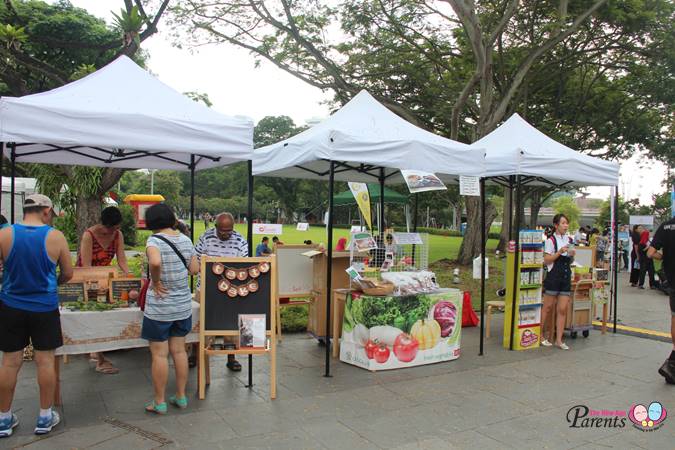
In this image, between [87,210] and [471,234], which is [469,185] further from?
[471,234]

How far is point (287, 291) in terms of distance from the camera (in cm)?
694

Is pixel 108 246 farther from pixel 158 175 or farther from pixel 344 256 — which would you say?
pixel 158 175

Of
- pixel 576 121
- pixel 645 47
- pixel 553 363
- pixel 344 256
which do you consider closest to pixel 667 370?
pixel 553 363

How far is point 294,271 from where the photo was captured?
705 cm

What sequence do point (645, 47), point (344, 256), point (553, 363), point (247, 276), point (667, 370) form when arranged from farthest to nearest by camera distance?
point (645, 47), point (344, 256), point (553, 363), point (667, 370), point (247, 276)

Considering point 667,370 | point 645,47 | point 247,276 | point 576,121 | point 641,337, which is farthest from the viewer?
point 576,121

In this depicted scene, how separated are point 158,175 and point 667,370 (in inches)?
2472

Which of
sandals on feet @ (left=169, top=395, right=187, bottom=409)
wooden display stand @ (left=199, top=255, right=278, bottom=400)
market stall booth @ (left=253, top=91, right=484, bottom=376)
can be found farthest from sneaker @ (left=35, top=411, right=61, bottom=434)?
market stall booth @ (left=253, top=91, right=484, bottom=376)

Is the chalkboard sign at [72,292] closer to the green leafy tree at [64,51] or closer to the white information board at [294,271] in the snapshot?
the white information board at [294,271]

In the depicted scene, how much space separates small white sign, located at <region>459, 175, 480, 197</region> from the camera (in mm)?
6082

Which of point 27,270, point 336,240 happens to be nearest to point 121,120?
point 27,270

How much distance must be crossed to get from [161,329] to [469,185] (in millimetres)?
3807

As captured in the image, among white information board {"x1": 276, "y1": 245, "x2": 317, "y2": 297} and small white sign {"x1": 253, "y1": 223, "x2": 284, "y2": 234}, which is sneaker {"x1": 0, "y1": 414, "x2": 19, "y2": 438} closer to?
white information board {"x1": 276, "y1": 245, "x2": 317, "y2": 297}

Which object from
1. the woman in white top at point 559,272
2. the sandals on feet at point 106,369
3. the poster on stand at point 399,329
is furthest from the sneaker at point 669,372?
the sandals on feet at point 106,369
